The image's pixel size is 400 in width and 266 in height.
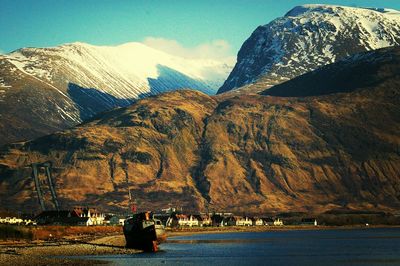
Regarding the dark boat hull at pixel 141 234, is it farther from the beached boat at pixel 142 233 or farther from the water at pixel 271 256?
the water at pixel 271 256

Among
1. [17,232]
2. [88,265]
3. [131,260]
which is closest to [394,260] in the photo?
[131,260]

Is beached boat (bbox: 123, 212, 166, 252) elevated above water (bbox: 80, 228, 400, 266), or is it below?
above

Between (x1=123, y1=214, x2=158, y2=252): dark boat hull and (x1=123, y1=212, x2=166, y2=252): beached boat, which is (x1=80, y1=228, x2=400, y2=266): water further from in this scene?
(x1=123, y1=212, x2=166, y2=252): beached boat

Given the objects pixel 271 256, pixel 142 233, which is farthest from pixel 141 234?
pixel 271 256

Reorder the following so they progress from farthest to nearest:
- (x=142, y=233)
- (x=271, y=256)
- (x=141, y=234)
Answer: (x=141, y=234), (x=142, y=233), (x=271, y=256)

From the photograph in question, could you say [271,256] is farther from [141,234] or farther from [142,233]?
[141,234]

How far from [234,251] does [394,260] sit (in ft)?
124

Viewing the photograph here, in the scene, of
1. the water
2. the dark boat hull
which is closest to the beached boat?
the dark boat hull

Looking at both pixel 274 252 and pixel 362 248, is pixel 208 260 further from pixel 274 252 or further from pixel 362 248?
pixel 362 248

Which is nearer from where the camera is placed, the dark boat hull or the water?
the water

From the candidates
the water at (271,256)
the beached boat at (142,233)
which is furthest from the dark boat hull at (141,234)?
the water at (271,256)

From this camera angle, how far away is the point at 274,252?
15138cm

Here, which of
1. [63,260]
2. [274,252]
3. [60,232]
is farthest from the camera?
[60,232]

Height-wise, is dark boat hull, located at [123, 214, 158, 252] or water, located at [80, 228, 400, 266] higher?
dark boat hull, located at [123, 214, 158, 252]
